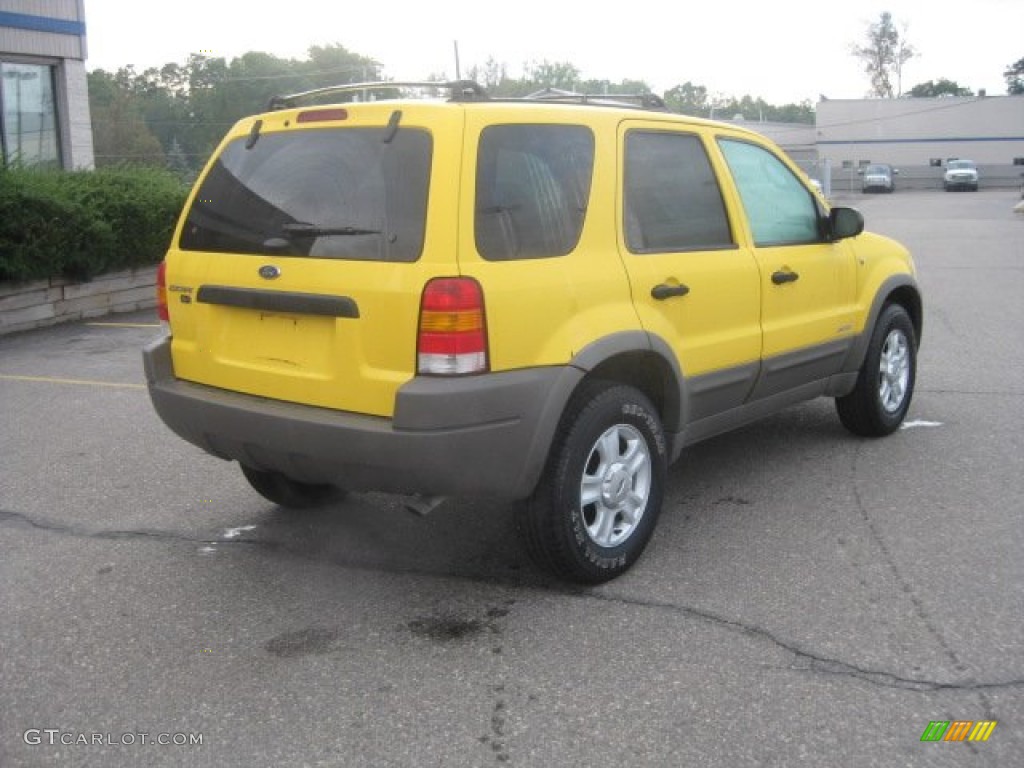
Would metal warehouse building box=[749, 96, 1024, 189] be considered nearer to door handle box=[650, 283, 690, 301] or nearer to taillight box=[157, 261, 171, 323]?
door handle box=[650, 283, 690, 301]

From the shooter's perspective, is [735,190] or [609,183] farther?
[735,190]

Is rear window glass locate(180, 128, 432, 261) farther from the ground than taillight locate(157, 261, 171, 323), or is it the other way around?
rear window glass locate(180, 128, 432, 261)

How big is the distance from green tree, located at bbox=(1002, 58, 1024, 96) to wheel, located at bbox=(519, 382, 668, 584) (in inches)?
4707

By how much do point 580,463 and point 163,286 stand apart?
6.37 ft

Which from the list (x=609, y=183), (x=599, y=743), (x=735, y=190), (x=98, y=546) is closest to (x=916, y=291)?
(x=735, y=190)

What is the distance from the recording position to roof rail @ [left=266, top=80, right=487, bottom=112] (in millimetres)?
4129

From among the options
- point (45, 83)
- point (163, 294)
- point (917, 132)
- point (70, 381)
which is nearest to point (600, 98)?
point (163, 294)

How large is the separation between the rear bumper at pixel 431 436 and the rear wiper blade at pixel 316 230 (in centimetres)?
59

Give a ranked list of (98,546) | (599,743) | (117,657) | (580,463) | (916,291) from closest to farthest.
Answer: (599,743)
(117,657)
(580,463)
(98,546)
(916,291)

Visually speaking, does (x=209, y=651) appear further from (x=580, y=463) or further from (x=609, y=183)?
(x=609, y=183)

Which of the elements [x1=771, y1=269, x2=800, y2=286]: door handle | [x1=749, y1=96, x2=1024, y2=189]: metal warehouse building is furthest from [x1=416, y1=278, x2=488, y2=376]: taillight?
[x1=749, y1=96, x2=1024, y2=189]: metal warehouse building

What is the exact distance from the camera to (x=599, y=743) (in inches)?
124

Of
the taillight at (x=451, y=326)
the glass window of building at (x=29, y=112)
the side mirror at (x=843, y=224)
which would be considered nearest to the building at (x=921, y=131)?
the glass window of building at (x=29, y=112)

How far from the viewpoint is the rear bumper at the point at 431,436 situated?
3.73 m
